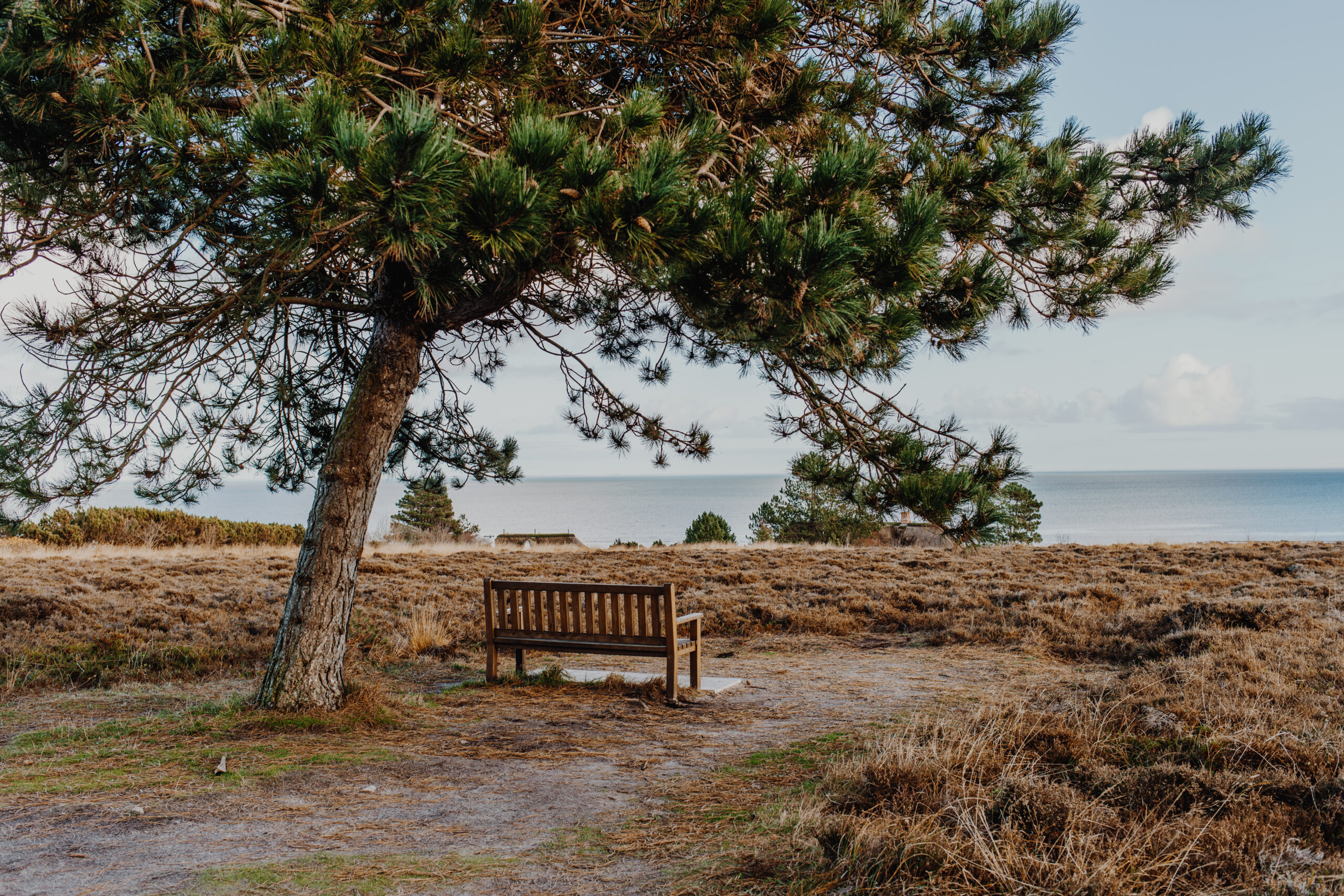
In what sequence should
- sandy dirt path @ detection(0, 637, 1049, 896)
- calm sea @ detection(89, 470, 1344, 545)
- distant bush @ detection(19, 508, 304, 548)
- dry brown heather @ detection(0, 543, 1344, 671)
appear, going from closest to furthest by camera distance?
sandy dirt path @ detection(0, 637, 1049, 896) < dry brown heather @ detection(0, 543, 1344, 671) < distant bush @ detection(19, 508, 304, 548) < calm sea @ detection(89, 470, 1344, 545)

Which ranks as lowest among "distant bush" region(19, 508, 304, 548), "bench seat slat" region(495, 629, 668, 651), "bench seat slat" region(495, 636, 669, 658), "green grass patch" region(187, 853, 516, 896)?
"green grass patch" region(187, 853, 516, 896)

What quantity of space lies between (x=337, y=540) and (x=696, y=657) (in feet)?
8.57

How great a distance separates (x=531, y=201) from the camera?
3160mm

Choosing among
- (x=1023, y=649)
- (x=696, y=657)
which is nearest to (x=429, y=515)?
(x=1023, y=649)

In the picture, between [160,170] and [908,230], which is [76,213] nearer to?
[160,170]

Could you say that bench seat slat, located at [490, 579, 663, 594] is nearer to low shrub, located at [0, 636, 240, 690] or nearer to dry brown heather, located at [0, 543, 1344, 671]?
dry brown heather, located at [0, 543, 1344, 671]

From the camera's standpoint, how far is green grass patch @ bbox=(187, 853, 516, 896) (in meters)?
2.77

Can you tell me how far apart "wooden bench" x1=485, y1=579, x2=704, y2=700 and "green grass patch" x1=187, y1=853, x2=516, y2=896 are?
2942 mm

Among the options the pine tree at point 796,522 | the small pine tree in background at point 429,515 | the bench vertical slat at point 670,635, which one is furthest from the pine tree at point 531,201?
the small pine tree in background at point 429,515

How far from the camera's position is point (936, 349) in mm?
5387

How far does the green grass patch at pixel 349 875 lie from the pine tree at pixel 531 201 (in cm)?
212

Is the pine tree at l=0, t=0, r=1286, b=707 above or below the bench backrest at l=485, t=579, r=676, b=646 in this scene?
above

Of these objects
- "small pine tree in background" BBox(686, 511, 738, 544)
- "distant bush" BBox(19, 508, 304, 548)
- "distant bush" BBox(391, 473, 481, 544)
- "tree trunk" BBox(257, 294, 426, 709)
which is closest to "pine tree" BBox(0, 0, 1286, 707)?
"tree trunk" BBox(257, 294, 426, 709)

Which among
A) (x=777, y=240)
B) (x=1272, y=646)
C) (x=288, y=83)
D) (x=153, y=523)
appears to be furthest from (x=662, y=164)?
(x=153, y=523)
